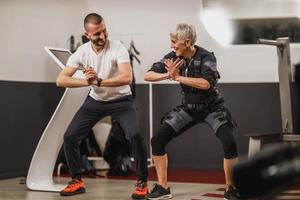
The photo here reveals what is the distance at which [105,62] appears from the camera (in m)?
4.06

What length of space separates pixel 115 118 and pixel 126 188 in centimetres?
79

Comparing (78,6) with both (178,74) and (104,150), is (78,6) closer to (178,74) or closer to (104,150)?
(104,150)

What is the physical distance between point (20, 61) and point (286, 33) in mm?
2941

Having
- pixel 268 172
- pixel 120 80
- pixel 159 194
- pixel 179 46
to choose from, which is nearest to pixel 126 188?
pixel 159 194

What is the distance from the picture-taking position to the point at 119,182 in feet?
16.4

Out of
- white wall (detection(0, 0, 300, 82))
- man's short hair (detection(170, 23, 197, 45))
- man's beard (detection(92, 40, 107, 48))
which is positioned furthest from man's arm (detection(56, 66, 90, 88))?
white wall (detection(0, 0, 300, 82))

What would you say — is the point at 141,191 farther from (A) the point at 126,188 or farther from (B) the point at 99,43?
(B) the point at 99,43

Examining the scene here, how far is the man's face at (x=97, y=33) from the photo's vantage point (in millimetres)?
3963

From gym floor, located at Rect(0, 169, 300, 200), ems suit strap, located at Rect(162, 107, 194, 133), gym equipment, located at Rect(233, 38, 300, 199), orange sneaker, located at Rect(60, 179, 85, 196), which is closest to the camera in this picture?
gym equipment, located at Rect(233, 38, 300, 199)

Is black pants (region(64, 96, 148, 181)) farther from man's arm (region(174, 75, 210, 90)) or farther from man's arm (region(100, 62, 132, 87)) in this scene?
man's arm (region(174, 75, 210, 90))

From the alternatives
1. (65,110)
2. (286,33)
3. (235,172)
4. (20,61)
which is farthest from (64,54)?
(235,172)

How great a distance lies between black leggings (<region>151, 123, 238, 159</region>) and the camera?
3.65 m

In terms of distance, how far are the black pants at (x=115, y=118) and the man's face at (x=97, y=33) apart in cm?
47

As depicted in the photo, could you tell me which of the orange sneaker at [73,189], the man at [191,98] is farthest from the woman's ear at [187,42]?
the orange sneaker at [73,189]
